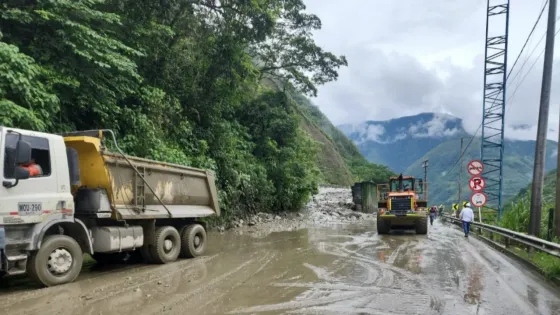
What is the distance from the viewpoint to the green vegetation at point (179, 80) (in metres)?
12.5

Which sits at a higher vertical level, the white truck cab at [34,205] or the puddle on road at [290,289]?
the white truck cab at [34,205]

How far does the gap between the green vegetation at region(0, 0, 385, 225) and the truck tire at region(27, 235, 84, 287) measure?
148 inches

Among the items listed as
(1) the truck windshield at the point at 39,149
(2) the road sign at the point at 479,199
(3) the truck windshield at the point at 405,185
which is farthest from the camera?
(3) the truck windshield at the point at 405,185

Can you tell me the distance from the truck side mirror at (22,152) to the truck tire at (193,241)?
4.96m

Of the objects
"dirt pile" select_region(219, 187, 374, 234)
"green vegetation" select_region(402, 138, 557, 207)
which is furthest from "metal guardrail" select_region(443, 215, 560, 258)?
"green vegetation" select_region(402, 138, 557, 207)

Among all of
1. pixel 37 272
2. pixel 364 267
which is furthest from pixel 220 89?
pixel 37 272

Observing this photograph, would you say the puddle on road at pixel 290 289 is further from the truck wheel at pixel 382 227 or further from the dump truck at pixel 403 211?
the truck wheel at pixel 382 227

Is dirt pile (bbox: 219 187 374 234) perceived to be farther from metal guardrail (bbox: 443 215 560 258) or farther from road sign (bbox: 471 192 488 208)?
metal guardrail (bbox: 443 215 560 258)

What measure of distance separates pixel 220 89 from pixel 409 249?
38.8 feet

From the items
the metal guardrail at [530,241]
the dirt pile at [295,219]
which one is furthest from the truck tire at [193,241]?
the metal guardrail at [530,241]

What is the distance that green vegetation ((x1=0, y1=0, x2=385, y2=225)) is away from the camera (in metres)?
12.5

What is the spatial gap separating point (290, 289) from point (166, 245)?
13.9 feet

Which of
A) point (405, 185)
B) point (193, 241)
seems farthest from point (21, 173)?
point (405, 185)

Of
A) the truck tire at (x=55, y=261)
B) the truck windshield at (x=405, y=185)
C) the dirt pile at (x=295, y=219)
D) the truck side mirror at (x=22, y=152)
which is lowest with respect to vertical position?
the dirt pile at (x=295, y=219)
